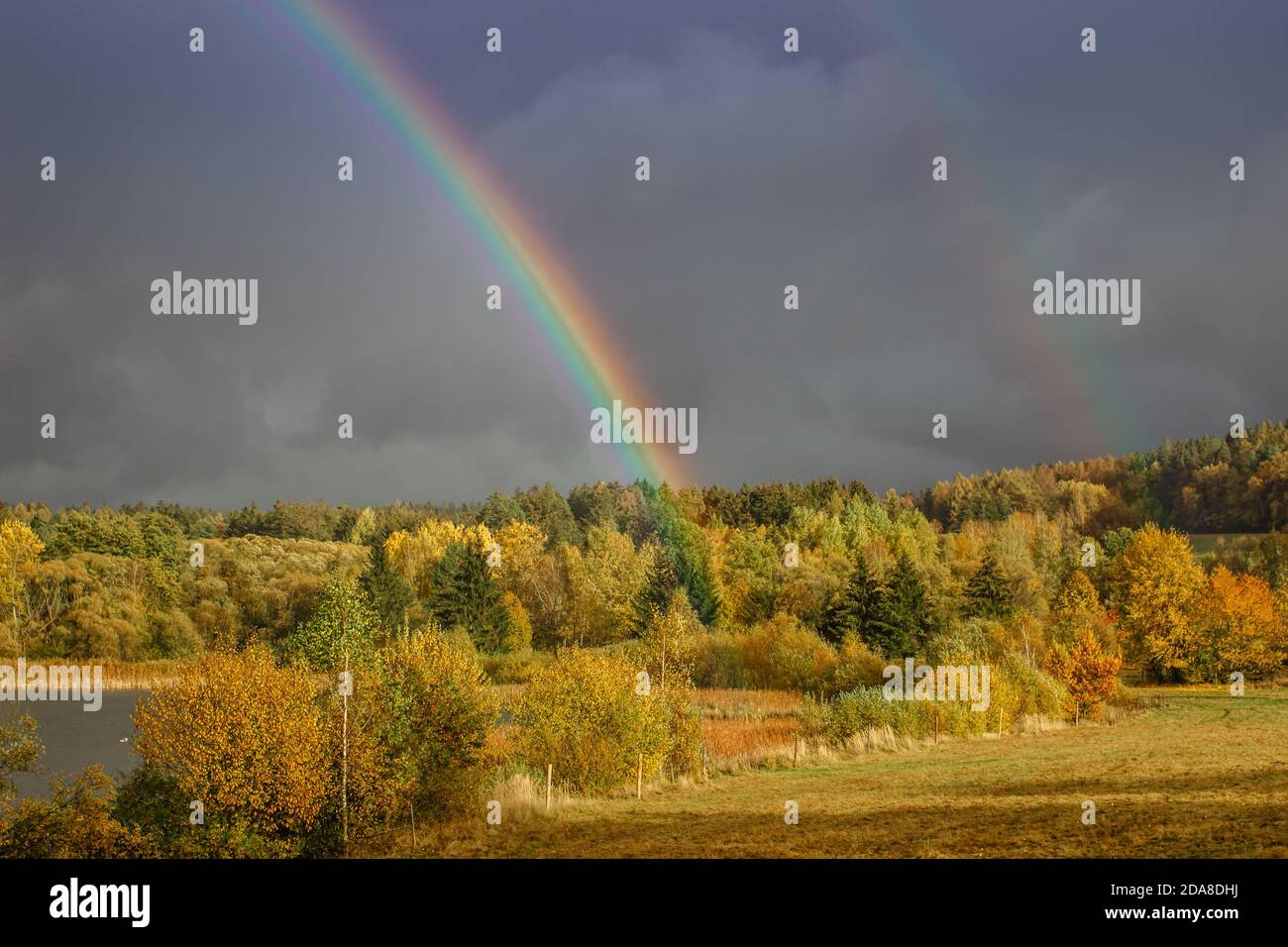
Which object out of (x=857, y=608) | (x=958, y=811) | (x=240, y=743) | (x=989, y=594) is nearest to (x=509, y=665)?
(x=857, y=608)

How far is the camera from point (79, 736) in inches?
2635

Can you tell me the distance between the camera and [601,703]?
38.5m

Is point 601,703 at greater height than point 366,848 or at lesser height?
greater

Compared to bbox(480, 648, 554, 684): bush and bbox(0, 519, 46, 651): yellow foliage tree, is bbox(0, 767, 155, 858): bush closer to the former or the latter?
bbox(480, 648, 554, 684): bush

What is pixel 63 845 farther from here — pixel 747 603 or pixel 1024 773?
pixel 747 603

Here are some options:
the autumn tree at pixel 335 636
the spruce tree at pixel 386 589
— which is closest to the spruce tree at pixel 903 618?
the spruce tree at pixel 386 589

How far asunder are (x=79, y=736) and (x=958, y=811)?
2271 inches

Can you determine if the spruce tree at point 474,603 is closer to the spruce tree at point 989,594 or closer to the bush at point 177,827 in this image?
the spruce tree at point 989,594

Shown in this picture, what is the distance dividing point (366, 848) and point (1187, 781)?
1038 inches

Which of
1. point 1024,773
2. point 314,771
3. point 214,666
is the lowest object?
point 1024,773

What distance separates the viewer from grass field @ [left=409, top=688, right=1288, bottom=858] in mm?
26172

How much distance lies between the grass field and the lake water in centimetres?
2217
